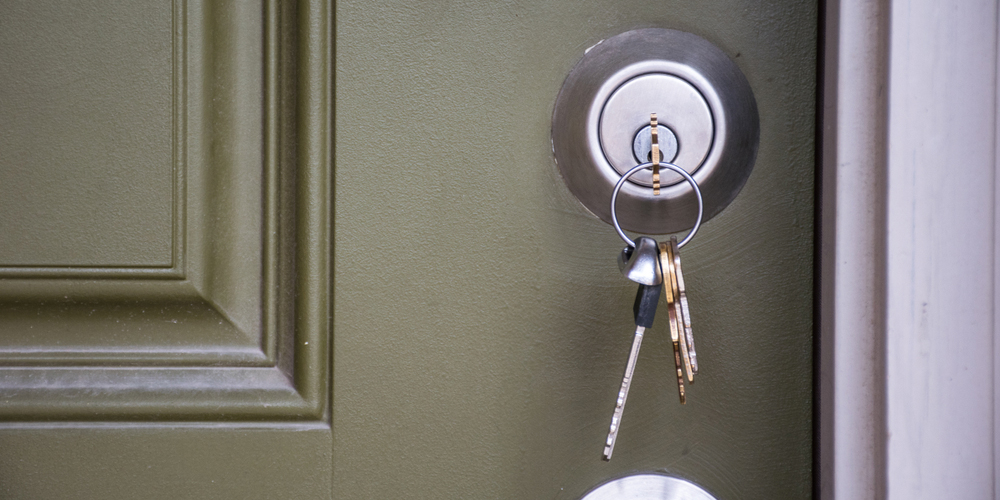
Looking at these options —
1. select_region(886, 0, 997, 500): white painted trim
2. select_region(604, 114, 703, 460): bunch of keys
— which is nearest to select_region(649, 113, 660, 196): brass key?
select_region(604, 114, 703, 460): bunch of keys

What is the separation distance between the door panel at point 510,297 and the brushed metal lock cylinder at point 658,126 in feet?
0.04

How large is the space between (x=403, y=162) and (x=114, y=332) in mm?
205

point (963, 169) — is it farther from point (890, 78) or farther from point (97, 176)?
point (97, 176)

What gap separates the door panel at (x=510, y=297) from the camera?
0.33m

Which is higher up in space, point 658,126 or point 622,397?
point 658,126

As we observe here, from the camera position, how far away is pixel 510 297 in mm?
338

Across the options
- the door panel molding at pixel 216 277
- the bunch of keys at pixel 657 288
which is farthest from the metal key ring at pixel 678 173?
the door panel molding at pixel 216 277

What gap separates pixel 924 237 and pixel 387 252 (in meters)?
0.28

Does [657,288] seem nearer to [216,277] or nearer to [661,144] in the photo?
[661,144]

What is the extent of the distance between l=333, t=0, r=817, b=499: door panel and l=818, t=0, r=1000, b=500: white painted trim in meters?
0.05

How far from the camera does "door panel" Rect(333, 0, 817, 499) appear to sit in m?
0.33

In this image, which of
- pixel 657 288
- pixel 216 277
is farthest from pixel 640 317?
pixel 216 277

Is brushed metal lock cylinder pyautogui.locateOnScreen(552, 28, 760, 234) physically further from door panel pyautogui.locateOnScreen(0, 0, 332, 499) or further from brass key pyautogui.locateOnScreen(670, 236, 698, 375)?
door panel pyautogui.locateOnScreen(0, 0, 332, 499)

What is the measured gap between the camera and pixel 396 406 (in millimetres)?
340
